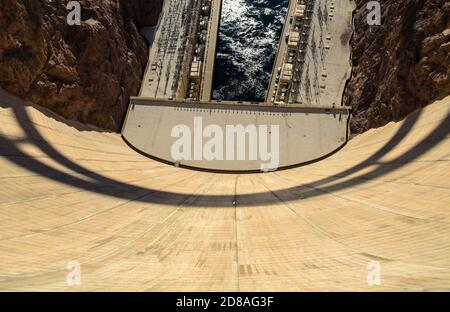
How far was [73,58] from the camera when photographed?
1244 inches

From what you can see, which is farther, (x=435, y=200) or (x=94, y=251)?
(x=435, y=200)

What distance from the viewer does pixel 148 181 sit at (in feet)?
79.8

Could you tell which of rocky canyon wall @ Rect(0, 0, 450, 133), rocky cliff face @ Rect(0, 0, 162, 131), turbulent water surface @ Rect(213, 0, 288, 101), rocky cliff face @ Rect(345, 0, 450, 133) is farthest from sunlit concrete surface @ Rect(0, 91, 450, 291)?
turbulent water surface @ Rect(213, 0, 288, 101)

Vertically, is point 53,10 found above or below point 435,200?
above

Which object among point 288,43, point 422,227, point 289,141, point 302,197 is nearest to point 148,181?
point 302,197

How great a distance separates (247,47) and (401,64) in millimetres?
22552

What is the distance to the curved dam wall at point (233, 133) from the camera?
3152cm

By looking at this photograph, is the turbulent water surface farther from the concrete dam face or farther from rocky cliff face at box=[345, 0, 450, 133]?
rocky cliff face at box=[345, 0, 450, 133]

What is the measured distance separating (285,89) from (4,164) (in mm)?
29468

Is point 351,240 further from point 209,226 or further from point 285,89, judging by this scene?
point 285,89

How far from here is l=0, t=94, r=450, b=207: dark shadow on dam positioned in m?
19.8

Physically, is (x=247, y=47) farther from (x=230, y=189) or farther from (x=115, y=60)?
(x=230, y=189)

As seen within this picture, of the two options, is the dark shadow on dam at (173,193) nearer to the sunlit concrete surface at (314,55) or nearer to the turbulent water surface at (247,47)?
the sunlit concrete surface at (314,55)

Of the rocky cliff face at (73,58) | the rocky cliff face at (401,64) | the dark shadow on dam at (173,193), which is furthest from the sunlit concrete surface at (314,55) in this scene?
the rocky cliff face at (73,58)
